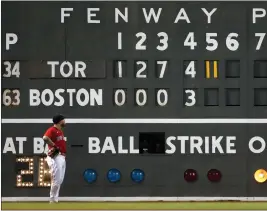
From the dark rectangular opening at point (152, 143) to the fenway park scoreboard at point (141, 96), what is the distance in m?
0.01

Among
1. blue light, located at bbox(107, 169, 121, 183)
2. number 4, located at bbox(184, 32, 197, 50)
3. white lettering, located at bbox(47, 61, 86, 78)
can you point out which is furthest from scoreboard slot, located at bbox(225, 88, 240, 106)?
white lettering, located at bbox(47, 61, 86, 78)

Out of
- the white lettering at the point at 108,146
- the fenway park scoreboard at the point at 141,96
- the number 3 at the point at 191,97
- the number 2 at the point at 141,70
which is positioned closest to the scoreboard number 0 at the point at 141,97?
the fenway park scoreboard at the point at 141,96

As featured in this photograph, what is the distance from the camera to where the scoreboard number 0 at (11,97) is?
1412cm

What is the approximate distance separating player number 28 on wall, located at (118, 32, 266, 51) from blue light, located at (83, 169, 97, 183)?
1.85 meters

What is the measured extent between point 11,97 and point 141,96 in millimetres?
1907

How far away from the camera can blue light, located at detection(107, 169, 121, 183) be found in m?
14.1

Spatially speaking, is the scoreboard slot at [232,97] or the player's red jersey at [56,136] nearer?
the player's red jersey at [56,136]

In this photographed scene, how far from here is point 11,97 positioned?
46.4ft

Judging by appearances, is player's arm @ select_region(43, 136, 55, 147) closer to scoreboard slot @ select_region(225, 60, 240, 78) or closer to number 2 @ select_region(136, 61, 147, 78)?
number 2 @ select_region(136, 61, 147, 78)

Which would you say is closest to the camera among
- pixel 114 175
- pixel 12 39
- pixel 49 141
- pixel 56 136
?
pixel 49 141

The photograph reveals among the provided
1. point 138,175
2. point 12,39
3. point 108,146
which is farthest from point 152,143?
point 12,39

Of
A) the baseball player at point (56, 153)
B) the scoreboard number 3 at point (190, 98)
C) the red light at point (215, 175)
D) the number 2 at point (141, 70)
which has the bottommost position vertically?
the red light at point (215, 175)

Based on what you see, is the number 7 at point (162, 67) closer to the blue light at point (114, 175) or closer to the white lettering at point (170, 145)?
the white lettering at point (170, 145)

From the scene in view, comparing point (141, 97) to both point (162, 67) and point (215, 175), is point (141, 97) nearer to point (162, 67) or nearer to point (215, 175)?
point (162, 67)
